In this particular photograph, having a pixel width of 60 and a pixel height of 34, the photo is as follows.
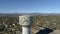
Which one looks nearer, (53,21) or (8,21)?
(8,21)

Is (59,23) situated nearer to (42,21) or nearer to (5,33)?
(42,21)

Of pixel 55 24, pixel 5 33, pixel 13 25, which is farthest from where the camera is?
pixel 55 24

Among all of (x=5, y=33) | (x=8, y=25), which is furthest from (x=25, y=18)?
(x=8, y=25)

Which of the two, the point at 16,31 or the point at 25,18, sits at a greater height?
the point at 25,18

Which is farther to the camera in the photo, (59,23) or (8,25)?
(59,23)

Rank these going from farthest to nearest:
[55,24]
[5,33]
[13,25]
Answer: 1. [55,24]
2. [13,25]
3. [5,33]

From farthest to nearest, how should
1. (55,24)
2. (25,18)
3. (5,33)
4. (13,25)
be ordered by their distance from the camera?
(55,24) → (13,25) → (5,33) → (25,18)

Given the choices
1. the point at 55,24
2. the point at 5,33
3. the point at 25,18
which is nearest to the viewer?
the point at 25,18

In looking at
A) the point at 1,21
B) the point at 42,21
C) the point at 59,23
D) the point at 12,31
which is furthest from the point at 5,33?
the point at 59,23

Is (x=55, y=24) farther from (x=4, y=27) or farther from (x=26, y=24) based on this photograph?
(x=26, y=24)
